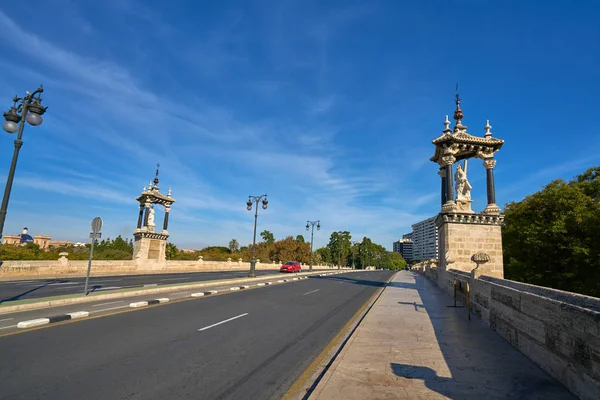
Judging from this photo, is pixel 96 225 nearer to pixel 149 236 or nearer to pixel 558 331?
pixel 558 331

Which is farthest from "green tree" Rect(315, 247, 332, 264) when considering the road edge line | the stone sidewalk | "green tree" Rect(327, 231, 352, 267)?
the road edge line

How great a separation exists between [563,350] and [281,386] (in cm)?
403

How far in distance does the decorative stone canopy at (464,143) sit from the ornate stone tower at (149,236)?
30839 mm

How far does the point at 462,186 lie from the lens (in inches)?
821

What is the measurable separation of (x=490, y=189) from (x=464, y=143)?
11.0 feet

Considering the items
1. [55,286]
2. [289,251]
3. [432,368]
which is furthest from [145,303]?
[289,251]

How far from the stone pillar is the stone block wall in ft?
44.9

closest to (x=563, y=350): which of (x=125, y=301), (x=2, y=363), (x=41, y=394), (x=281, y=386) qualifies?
(x=281, y=386)

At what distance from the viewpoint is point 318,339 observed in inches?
299

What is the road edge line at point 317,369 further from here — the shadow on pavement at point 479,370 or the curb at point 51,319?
the curb at point 51,319

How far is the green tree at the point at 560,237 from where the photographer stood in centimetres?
2298

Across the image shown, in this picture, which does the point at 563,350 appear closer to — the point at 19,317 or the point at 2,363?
the point at 2,363

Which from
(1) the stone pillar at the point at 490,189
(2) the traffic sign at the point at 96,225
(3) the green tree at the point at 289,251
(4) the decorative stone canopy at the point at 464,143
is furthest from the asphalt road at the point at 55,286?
(3) the green tree at the point at 289,251

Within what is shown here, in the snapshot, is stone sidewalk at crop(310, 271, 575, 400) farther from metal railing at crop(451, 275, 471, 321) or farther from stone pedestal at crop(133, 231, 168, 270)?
stone pedestal at crop(133, 231, 168, 270)
